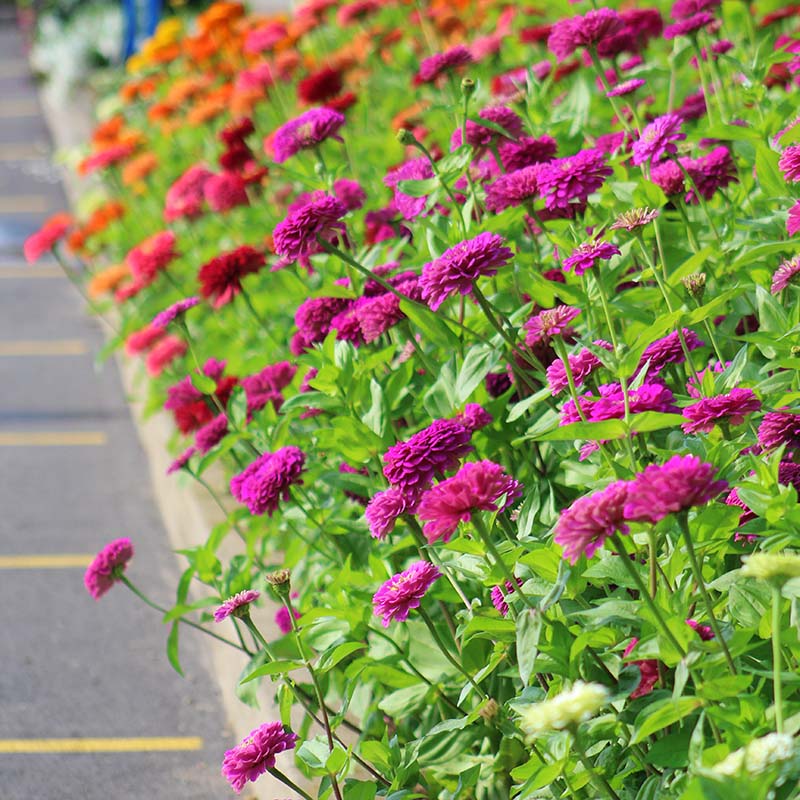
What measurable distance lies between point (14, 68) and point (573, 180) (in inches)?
671

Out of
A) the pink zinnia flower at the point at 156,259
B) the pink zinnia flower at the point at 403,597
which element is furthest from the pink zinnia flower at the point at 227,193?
the pink zinnia flower at the point at 403,597

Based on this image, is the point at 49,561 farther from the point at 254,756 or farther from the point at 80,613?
the point at 254,756

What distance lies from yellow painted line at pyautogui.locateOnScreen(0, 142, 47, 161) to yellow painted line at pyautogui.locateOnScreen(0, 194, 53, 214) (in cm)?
149

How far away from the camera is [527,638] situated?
1.82m

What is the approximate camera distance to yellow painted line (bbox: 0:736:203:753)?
3.31 m

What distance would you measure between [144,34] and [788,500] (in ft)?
33.4

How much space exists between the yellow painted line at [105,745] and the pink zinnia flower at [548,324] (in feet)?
5.36

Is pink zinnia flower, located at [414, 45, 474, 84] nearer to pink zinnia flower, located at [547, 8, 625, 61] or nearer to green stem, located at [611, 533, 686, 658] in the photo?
pink zinnia flower, located at [547, 8, 625, 61]

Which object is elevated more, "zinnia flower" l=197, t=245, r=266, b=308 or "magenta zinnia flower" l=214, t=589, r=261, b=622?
"zinnia flower" l=197, t=245, r=266, b=308

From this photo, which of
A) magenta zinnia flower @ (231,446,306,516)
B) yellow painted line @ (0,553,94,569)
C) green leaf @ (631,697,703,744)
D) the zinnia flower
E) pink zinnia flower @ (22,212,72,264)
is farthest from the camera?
pink zinnia flower @ (22,212,72,264)

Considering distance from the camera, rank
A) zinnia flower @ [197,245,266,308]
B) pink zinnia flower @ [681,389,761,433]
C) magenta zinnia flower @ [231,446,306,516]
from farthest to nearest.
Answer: zinnia flower @ [197,245,266,308]
magenta zinnia flower @ [231,446,306,516]
pink zinnia flower @ [681,389,761,433]

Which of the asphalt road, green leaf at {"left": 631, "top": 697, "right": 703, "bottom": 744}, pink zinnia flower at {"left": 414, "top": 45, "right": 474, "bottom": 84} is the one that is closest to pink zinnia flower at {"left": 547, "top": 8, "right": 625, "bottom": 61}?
pink zinnia flower at {"left": 414, "top": 45, "right": 474, "bottom": 84}

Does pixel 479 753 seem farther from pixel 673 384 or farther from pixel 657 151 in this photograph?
pixel 657 151

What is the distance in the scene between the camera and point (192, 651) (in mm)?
3840
